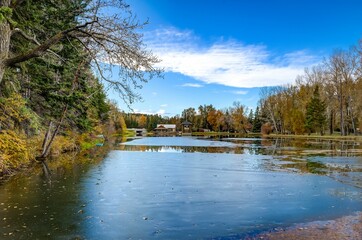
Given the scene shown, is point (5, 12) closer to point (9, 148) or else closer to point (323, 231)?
point (9, 148)

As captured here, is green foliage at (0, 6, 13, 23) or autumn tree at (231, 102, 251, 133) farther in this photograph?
autumn tree at (231, 102, 251, 133)

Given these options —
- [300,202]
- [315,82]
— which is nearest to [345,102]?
[315,82]

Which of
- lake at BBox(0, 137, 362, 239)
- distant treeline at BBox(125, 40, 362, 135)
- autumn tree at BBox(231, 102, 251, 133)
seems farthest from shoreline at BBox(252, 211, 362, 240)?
autumn tree at BBox(231, 102, 251, 133)

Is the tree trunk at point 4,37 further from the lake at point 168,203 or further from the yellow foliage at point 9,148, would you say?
the yellow foliage at point 9,148

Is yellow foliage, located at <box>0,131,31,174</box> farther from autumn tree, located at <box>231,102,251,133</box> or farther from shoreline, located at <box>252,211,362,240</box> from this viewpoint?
autumn tree, located at <box>231,102,251,133</box>

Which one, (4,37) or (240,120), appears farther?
(240,120)

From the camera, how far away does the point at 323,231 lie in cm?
639

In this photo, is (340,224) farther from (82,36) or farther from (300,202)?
(82,36)

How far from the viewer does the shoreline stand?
605 centimetres

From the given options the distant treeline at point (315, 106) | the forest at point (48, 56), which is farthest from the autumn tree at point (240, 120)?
the forest at point (48, 56)

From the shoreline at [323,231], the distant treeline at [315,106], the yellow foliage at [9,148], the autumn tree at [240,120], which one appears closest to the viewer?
the shoreline at [323,231]

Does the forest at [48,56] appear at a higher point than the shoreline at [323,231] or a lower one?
higher

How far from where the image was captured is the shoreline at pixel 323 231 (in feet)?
19.9

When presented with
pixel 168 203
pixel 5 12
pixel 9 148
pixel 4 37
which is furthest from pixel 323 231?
pixel 9 148
